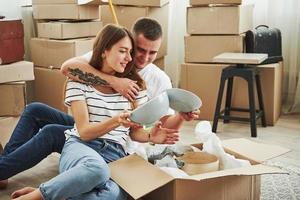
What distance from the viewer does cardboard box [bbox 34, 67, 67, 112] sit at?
2986mm

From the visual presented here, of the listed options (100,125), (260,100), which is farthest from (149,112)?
(260,100)

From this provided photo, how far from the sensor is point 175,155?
1.67m

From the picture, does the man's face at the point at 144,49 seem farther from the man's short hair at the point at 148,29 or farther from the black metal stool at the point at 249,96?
the black metal stool at the point at 249,96

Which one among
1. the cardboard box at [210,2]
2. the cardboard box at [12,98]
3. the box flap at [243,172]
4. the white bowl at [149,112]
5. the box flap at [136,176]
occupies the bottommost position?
the box flap at [136,176]

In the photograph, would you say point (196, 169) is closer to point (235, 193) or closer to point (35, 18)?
point (235, 193)

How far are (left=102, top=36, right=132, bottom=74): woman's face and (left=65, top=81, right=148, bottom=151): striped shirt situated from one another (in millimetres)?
106

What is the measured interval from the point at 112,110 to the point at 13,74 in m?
1.02

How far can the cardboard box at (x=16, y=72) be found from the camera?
2.34 m

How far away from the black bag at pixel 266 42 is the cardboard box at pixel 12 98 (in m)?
1.54

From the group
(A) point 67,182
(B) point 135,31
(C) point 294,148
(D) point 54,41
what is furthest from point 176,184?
(D) point 54,41

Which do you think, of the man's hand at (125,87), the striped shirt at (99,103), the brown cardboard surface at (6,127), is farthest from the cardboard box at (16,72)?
the man's hand at (125,87)

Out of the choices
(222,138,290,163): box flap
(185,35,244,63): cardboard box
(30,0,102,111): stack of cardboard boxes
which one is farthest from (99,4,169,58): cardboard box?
(222,138,290,163): box flap

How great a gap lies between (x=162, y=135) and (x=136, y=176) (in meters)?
0.19

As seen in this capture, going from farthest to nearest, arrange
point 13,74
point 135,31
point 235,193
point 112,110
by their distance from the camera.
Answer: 1. point 13,74
2. point 135,31
3. point 112,110
4. point 235,193
